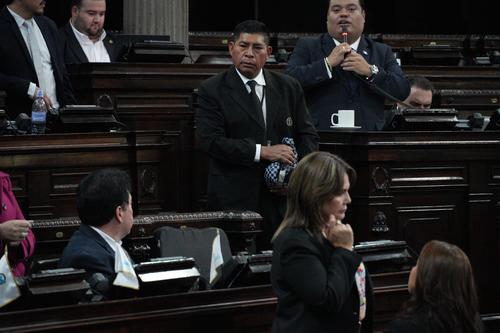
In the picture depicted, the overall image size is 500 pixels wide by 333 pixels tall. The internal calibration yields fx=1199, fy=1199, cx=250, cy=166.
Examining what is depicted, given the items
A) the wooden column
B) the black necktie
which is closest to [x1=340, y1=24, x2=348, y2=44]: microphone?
the black necktie

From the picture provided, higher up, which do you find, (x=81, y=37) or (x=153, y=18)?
(x=153, y=18)

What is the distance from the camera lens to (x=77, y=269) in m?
4.20

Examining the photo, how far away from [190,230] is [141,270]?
83 cm

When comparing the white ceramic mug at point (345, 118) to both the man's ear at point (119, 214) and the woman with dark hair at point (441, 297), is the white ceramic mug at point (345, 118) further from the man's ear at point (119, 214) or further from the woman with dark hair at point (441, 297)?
the woman with dark hair at point (441, 297)

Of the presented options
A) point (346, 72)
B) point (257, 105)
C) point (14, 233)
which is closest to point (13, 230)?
point (14, 233)

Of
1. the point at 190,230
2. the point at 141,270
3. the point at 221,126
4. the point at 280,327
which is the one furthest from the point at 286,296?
the point at 221,126

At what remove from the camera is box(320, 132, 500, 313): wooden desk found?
6.30 m

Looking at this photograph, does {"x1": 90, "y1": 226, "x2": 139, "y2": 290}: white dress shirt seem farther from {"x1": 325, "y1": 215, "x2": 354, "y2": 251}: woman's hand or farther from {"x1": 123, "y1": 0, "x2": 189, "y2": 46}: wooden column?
{"x1": 123, "y1": 0, "x2": 189, "y2": 46}: wooden column

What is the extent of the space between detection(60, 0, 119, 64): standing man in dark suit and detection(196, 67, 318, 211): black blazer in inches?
85.0

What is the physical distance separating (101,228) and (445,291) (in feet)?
4.63

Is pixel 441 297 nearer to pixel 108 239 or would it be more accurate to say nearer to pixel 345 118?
pixel 108 239

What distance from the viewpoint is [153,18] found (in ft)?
32.2

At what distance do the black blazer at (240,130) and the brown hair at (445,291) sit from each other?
7.28 feet

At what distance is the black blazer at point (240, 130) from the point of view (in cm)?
586
